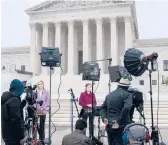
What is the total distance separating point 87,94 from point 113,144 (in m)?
3.22

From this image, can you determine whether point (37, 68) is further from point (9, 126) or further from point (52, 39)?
point (9, 126)

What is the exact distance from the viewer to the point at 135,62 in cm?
426

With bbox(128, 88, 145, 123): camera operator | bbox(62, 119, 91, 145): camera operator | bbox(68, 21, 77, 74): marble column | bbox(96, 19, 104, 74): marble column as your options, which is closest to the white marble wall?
bbox(68, 21, 77, 74): marble column

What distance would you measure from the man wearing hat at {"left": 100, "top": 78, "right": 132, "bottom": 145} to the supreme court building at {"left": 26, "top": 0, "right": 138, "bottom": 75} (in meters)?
25.3

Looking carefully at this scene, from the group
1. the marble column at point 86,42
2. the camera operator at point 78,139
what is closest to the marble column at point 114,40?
the marble column at point 86,42

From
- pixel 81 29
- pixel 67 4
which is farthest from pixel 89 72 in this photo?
pixel 81 29

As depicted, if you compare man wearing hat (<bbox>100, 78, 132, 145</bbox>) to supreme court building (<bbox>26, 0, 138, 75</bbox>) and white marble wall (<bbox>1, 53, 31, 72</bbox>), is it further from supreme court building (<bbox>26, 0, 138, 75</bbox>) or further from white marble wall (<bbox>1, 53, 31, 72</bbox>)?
white marble wall (<bbox>1, 53, 31, 72</bbox>)

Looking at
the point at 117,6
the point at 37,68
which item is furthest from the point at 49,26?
the point at 117,6

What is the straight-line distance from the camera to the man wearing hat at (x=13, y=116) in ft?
12.6

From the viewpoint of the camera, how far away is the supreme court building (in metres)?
29.5

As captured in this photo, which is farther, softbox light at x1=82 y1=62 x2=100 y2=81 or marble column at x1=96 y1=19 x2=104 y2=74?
marble column at x1=96 y1=19 x2=104 y2=74

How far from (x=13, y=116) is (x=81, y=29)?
2999cm

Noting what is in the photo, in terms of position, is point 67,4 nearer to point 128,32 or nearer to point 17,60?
point 128,32

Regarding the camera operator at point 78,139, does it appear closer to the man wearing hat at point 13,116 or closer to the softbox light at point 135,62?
the man wearing hat at point 13,116
